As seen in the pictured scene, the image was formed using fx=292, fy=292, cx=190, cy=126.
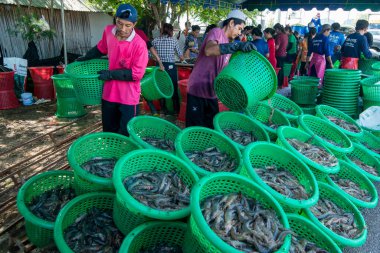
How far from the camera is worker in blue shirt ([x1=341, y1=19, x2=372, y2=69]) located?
7844 mm

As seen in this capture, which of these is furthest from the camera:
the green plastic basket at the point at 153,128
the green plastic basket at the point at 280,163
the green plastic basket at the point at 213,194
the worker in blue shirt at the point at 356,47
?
the worker in blue shirt at the point at 356,47

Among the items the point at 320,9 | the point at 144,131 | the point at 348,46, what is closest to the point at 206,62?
the point at 144,131

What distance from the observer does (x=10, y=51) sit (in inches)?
391

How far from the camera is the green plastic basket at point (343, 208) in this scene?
9.31 ft

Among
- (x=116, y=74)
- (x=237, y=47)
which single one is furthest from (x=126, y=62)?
(x=237, y=47)

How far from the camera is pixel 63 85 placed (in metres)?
7.07

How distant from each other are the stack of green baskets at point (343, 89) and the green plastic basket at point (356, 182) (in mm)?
2553

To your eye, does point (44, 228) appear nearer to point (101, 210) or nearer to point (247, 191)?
point (101, 210)

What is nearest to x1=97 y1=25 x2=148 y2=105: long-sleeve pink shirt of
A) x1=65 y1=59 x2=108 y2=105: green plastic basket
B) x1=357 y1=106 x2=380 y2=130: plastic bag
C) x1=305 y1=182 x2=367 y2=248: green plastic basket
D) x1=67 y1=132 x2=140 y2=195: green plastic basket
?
x1=65 y1=59 x2=108 y2=105: green plastic basket

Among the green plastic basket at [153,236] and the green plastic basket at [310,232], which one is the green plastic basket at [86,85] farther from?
the green plastic basket at [310,232]

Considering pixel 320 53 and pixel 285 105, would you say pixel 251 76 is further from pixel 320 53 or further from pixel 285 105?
pixel 320 53

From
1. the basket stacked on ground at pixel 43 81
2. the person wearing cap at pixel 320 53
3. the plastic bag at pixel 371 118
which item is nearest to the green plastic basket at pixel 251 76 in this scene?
the plastic bag at pixel 371 118

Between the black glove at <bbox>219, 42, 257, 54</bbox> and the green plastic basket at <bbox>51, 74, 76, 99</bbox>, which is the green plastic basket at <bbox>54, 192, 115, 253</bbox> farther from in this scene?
the green plastic basket at <bbox>51, 74, 76, 99</bbox>

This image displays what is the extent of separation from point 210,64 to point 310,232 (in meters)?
2.36
